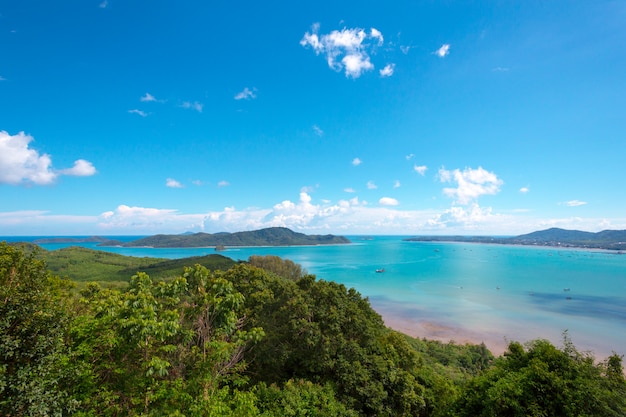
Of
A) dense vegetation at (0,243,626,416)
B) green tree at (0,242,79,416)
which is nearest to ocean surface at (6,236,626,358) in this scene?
dense vegetation at (0,243,626,416)

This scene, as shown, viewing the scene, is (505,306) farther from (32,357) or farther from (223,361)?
(32,357)

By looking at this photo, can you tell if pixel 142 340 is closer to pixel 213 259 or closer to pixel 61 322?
pixel 61 322

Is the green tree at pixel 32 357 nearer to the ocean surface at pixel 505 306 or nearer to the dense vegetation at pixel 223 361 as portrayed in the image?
the dense vegetation at pixel 223 361

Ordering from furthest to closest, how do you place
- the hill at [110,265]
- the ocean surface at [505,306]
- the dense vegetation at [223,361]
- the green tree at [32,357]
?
the hill at [110,265]
the ocean surface at [505,306]
the dense vegetation at [223,361]
the green tree at [32,357]

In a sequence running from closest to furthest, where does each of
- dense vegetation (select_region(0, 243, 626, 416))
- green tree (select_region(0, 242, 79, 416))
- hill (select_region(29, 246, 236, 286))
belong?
green tree (select_region(0, 242, 79, 416)), dense vegetation (select_region(0, 243, 626, 416)), hill (select_region(29, 246, 236, 286))

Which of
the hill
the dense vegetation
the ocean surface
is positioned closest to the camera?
the dense vegetation

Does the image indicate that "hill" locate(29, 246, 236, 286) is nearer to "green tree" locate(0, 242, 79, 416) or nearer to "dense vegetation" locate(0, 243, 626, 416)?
"dense vegetation" locate(0, 243, 626, 416)

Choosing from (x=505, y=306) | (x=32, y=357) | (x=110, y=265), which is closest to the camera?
(x=32, y=357)

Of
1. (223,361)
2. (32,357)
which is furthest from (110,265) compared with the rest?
(32,357)

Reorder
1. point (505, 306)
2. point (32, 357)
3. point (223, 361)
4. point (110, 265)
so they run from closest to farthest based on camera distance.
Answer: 1. point (32, 357)
2. point (223, 361)
3. point (505, 306)
4. point (110, 265)

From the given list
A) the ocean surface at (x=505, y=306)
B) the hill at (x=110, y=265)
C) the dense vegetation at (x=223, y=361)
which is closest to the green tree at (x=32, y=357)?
the dense vegetation at (x=223, y=361)
